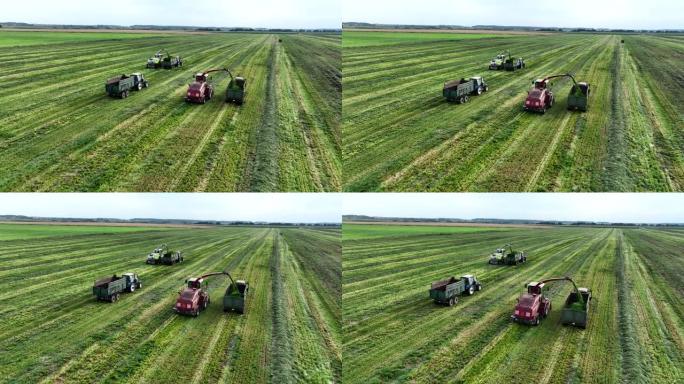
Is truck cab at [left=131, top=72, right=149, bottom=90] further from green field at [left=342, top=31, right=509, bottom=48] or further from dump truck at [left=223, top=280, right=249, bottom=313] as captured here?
green field at [left=342, top=31, right=509, bottom=48]

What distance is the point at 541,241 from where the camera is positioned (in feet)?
169

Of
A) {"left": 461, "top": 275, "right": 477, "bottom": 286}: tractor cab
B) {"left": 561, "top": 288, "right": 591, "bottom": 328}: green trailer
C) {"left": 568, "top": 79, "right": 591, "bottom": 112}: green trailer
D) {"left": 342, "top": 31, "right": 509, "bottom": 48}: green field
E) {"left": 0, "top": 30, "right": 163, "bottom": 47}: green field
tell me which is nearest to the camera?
{"left": 561, "top": 288, "right": 591, "bottom": 328}: green trailer

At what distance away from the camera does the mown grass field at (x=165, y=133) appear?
20.9 metres

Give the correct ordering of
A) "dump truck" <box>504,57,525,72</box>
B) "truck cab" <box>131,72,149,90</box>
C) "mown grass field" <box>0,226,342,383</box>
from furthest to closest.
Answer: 1. "dump truck" <box>504,57,525,72</box>
2. "truck cab" <box>131,72,149,90</box>
3. "mown grass field" <box>0,226,342,383</box>

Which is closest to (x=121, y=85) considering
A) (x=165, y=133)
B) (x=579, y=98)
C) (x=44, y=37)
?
(x=165, y=133)

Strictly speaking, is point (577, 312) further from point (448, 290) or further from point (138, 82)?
point (138, 82)

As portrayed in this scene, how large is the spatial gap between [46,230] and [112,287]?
1772 inches

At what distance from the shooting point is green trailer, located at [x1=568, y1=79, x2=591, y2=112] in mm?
25297

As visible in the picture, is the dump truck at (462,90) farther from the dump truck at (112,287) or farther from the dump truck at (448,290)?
the dump truck at (112,287)

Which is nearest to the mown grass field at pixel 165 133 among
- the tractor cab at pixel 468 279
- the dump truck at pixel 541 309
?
the tractor cab at pixel 468 279

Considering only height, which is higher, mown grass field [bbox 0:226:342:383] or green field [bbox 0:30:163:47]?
green field [bbox 0:30:163:47]

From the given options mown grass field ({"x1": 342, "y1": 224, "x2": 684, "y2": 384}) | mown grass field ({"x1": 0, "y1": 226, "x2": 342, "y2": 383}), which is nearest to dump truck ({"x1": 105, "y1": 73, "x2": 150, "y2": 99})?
mown grass field ({"x1": 0, "y1": 226, "x2": 342, "y2": 383})

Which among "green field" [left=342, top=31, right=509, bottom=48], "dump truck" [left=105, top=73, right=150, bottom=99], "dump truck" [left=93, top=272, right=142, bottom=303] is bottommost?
"dump truck" [left=93, top=272, right=142, bottom=303]

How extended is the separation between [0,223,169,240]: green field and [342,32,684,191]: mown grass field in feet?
145
